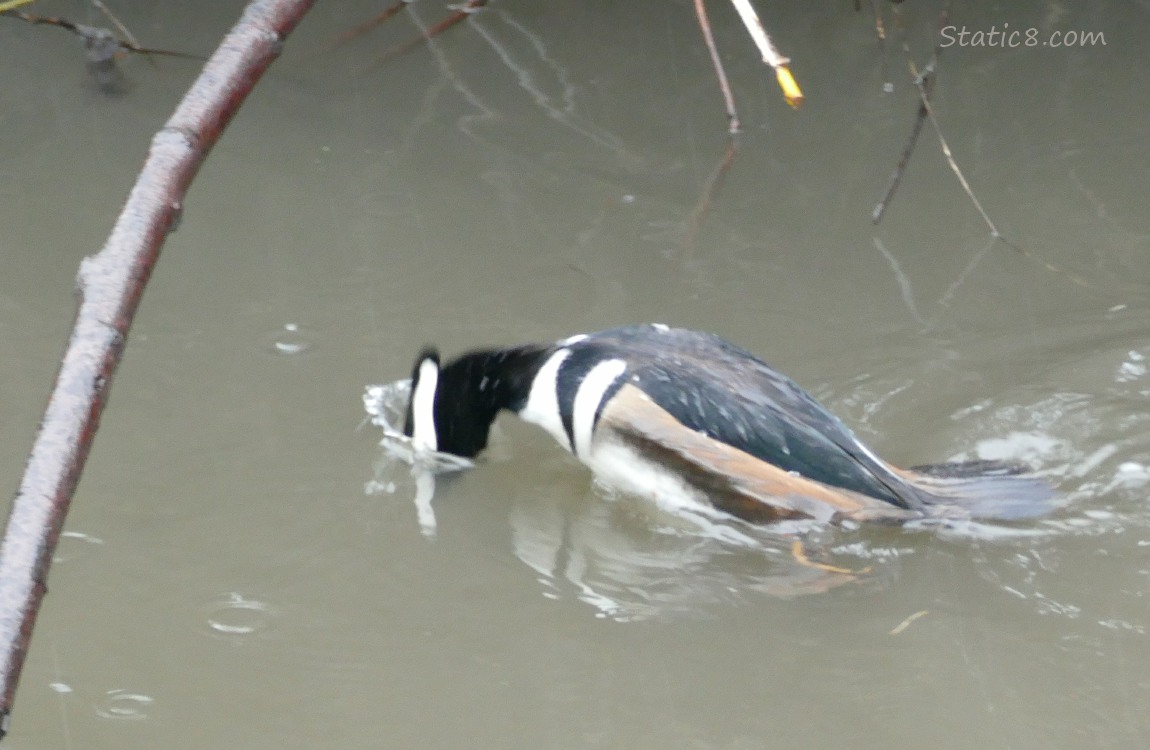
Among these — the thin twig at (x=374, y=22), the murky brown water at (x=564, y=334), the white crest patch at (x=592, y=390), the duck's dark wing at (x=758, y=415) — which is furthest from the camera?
the thin twig at (x=374, y=22)

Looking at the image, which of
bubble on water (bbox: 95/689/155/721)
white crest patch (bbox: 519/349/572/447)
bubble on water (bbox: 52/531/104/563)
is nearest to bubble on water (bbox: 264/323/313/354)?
white crest patch (bbox: 519/349/572/447)

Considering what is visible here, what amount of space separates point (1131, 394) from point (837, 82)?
117 inches

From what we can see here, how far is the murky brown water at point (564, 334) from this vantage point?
334cm

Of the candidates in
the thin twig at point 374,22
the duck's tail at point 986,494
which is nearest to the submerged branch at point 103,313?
the duck's tail at point 986,494

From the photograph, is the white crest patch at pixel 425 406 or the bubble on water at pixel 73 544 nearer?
the bubble on water at pixel 73 544

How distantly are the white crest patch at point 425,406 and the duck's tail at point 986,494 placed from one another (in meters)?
1.73

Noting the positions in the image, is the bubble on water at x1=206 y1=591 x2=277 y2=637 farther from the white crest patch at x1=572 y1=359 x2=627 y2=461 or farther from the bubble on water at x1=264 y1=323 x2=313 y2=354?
the bubble on water at x1=264 y1=323 x2=313 y2=354

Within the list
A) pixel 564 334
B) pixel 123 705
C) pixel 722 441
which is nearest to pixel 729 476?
pixel 722 441

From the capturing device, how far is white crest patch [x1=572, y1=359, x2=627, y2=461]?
13.7ft

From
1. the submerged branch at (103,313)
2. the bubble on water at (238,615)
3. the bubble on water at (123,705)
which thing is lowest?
the bubble on water at (123,705)

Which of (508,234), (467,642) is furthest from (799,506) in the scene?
(508,234)

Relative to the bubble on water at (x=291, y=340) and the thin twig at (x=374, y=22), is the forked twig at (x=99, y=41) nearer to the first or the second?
the thin twig at (x=374, y=22)

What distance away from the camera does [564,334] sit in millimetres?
5207

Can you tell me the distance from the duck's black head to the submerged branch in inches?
74.0
